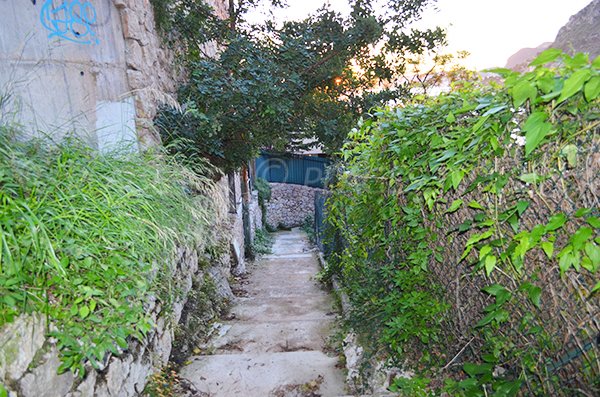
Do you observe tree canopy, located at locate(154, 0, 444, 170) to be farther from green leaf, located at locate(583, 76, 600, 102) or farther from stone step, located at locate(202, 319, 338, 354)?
green leaf, located at locate(583, 76, 600, 102)

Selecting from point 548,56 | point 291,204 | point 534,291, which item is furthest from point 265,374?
point 291,204

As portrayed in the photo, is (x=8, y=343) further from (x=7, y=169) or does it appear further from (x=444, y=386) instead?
(x=444, y=386)

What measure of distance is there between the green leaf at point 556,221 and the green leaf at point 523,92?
1.23ft

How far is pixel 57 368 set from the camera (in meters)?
1.26

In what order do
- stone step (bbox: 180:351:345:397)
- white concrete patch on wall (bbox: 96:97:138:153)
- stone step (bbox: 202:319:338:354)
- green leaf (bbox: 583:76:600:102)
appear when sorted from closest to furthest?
green leaf (bbox: 583:76:600:102)
stone step (bbox: 180:351:345:397)
white concrete patch on wall (bbox: 96:97:138:153)
stone step (bbox: 202:319:338:354)

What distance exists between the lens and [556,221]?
104cm

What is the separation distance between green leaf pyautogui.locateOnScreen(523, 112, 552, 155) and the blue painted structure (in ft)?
43.6

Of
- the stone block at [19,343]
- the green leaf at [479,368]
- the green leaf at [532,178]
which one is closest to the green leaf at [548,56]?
the green leaf at [532,178]

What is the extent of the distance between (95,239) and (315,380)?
1.78 meters

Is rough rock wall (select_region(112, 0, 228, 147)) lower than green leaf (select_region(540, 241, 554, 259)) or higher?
higher

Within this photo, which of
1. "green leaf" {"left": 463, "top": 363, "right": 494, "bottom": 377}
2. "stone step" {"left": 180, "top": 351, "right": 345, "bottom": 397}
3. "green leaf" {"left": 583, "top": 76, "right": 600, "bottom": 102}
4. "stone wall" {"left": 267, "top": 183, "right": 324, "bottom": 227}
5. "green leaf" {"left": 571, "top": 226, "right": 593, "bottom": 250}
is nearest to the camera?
"green leaf" {"left": 583, "top": 76, "right": 600, "bottom": 102}

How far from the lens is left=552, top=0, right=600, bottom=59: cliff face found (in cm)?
177

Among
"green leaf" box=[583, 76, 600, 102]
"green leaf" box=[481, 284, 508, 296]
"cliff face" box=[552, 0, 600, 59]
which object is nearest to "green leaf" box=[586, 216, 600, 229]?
"green leaf" box=[583, 76, 600, 102]

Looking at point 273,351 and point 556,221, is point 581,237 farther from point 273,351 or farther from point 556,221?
point 273,351
